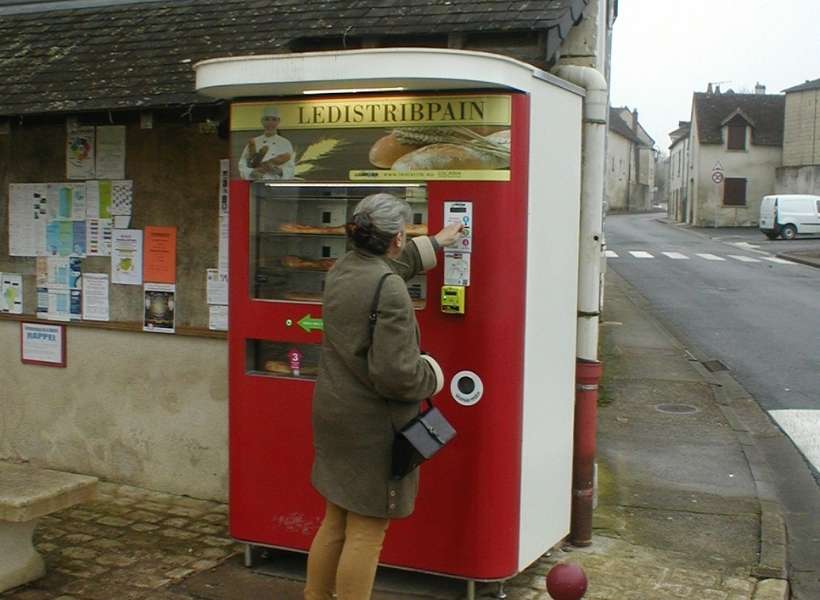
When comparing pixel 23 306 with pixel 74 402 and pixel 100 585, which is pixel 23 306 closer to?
pixel 74 402

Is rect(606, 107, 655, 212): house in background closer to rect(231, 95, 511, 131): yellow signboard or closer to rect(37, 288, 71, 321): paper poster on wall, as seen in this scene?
rect(37, 288, 71, 321): paper poster on wall

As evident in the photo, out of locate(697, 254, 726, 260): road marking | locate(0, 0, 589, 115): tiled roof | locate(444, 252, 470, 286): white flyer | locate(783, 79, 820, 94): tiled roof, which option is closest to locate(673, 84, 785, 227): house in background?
locate(783, 79, 820, 94): tiled roof

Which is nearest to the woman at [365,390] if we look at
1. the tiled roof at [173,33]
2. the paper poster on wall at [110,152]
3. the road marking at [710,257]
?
the tiled roof at [173,33]

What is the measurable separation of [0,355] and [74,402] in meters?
0.72

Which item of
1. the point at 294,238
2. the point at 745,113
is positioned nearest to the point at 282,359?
the point at 294,238

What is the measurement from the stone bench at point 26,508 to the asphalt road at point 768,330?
358 cm

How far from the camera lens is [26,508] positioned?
4.68m

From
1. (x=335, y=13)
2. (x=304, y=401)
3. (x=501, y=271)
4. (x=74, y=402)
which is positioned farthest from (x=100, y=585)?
(x=335, y=13)

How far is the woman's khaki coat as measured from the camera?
3.91 m

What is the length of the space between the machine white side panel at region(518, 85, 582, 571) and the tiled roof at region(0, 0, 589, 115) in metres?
0.65

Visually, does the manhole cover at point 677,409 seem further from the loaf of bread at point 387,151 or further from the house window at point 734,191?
the house window at point 734,191

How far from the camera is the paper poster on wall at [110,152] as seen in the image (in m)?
6.47

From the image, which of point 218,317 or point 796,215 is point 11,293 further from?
point 796,215

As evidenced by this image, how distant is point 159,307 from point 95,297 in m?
0.52
